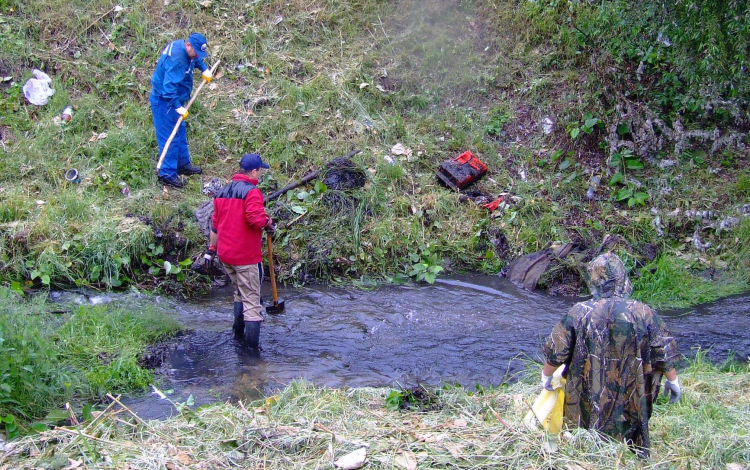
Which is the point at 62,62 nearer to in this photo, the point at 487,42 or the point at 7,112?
the point at 7,112

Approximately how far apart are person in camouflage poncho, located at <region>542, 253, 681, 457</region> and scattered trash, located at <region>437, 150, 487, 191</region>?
5.40 m

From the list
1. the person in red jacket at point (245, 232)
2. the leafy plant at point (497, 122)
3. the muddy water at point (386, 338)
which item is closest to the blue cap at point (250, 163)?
the person in red jacket at point (245, 232)

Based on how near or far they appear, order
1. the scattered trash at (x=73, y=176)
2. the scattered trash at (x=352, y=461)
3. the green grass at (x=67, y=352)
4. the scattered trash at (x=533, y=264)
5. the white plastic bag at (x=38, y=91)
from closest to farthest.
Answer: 1. the scattered trash at (x=352, y=461)
2. the green grass at (x=67, y=352)
3. the scattered trash at (x=533, y=264)
4. the scattered trash at (x=73, y=176)
5. the white plastic bag at (x=38, y=91)

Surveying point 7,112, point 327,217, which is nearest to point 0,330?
point 327,217

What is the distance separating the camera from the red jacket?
18.6 feet

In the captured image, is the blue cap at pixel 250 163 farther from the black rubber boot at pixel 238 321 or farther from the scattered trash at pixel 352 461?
the scattered trash at pixel 352 461

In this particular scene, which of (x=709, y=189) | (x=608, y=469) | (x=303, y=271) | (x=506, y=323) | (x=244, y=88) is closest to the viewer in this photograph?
(x=608, y=469)

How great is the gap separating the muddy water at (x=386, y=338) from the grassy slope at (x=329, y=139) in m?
0.55

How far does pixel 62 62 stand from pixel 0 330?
6981 millimetres

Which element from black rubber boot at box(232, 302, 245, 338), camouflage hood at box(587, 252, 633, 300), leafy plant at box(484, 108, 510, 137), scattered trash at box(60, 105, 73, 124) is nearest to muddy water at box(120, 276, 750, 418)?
black rubber boot at box(232, 302, 245, 338)

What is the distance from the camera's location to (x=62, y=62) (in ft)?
33.5

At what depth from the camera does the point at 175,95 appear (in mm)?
8273

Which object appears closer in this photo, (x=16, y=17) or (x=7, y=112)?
(x=7, y=112)

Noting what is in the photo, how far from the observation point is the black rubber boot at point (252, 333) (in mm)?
5969
